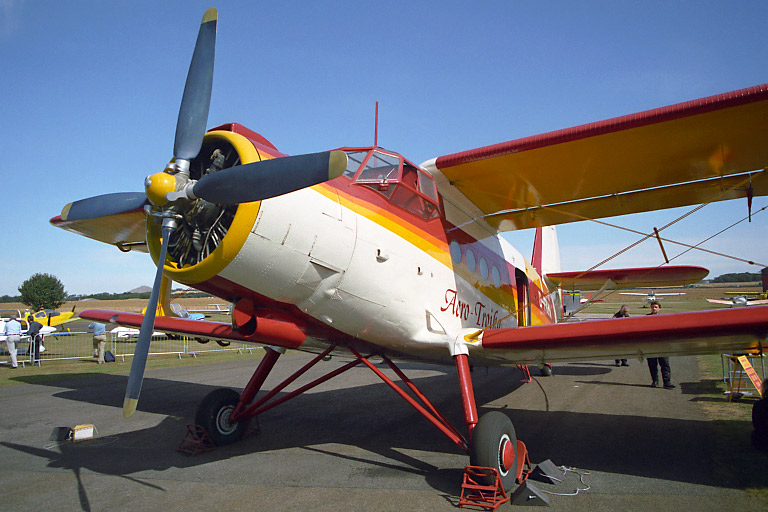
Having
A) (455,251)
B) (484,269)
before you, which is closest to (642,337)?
(455,251)

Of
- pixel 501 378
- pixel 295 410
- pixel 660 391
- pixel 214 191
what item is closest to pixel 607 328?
pixel 214 191

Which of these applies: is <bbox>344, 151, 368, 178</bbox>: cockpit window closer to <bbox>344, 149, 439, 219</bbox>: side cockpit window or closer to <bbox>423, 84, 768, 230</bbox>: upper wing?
<bbox>344, 149, 439, 219</bbox>: side cockpit window

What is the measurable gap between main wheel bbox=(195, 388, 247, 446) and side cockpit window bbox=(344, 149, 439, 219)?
366 centimetres

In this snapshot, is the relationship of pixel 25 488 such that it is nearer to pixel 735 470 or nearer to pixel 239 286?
pixel 239 286

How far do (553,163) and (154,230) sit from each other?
4764 millimetres

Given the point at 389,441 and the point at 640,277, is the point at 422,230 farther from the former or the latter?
the point at 640,277

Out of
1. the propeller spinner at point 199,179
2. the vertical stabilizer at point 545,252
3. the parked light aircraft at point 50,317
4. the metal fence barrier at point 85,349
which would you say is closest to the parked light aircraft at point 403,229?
the propeller spinner at point 199,179

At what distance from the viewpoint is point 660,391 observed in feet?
34.0

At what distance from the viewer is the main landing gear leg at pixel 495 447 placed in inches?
182

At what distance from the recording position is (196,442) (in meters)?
6.04

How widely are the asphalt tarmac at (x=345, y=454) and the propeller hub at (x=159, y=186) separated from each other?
9.03 feet

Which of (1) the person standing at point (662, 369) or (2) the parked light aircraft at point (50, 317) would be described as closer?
(1) the person standing at point (662, 369)

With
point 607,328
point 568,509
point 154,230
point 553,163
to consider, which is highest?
point 553,163

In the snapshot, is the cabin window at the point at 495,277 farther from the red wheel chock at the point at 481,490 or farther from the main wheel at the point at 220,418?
the main wheel at the point at 220,418
